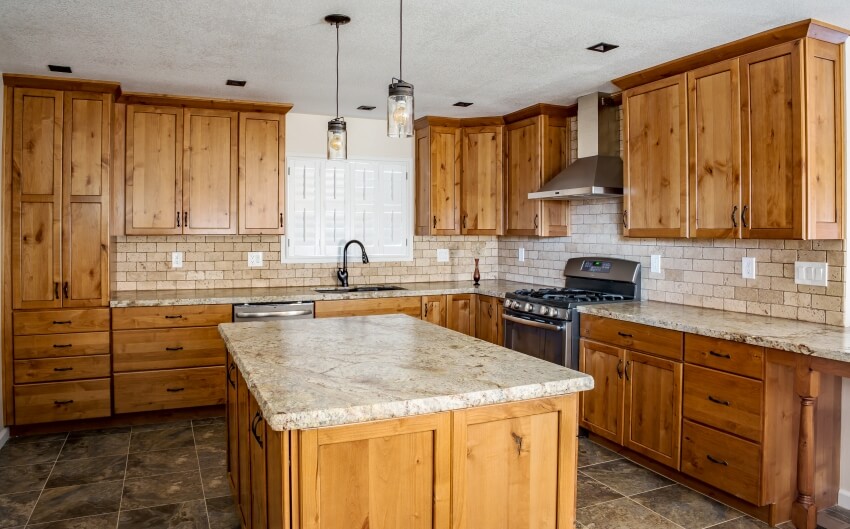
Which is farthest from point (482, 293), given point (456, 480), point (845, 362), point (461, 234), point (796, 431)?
point (456, 480)

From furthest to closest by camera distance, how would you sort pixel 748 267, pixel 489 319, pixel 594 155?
pixel 489 319 → pixel 594 155 → pixel 748 267

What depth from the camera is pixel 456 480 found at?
1688mm

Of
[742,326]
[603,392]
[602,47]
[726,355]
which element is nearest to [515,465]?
[726,355]

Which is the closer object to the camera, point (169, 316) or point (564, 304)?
point (564, 304)

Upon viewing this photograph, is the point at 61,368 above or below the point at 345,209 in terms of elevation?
below

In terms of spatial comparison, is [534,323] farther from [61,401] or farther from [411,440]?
[61,401]

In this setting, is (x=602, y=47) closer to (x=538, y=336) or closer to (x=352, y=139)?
(x=538, y=336)

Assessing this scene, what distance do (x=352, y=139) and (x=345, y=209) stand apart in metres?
0.63

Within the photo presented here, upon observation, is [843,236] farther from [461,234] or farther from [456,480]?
[461,234]

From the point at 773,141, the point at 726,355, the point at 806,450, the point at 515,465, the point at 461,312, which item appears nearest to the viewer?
the point at 515,465

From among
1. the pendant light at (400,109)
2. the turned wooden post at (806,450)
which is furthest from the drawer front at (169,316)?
the turned wooden post at (806,450)

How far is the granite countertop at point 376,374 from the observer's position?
1537 millimetres

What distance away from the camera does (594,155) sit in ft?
14.1

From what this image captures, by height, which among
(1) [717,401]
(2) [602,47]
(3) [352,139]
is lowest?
(1) [717,401]
